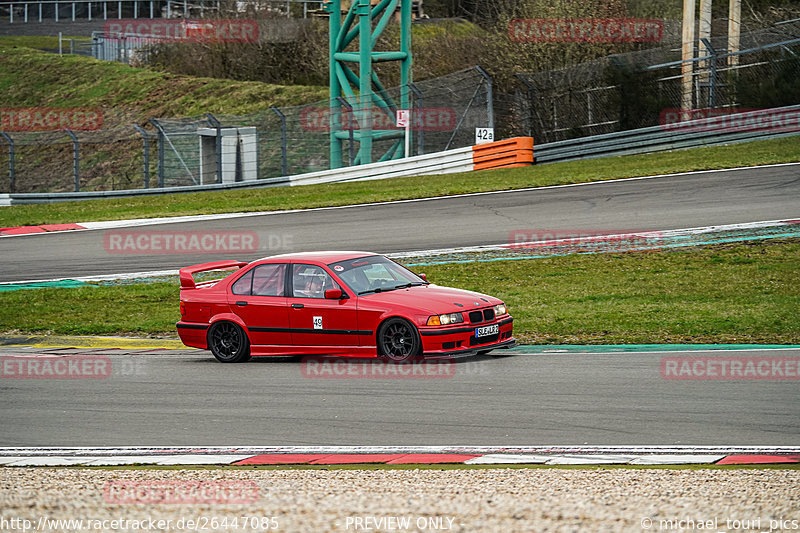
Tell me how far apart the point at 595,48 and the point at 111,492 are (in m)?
29.0

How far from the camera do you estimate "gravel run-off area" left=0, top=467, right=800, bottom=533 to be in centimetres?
541

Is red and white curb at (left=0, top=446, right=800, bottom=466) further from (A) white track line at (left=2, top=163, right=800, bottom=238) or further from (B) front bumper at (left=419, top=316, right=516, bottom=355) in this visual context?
(A) white track line at (left=2, top=163, right=800, bottom=238)

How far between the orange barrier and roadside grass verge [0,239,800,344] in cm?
1143

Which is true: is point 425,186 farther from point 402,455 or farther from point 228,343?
point 402,455

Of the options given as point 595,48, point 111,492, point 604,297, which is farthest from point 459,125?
point 111,492

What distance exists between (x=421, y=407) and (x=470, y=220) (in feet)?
40.0

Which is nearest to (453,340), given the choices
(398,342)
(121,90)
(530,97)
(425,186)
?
(398,342)

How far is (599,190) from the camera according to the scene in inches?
905

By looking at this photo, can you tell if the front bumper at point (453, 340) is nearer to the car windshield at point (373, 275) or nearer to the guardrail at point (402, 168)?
the car windshield at point (373, 275)

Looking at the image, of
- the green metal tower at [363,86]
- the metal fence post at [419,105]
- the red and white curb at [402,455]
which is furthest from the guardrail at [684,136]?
the red and white curb at [402,455]

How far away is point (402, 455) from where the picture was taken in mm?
7703

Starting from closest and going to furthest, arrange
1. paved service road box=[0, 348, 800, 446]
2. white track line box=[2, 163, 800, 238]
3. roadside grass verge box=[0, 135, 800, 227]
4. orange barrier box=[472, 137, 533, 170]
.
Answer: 1. paved service road box=[0, 348, 800, 446]
2. white track line box=[2, 163, 800, 238]
3. roadside grass verge box=[0, 135, 800, 227]
4. orange barrier box=[472, 137, 533, 170]

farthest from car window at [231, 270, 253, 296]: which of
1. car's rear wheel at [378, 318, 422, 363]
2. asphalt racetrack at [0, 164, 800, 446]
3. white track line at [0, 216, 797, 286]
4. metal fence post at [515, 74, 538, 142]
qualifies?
metal fence post at [515, 74, 538, 142]

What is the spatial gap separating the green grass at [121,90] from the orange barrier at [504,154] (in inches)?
646
